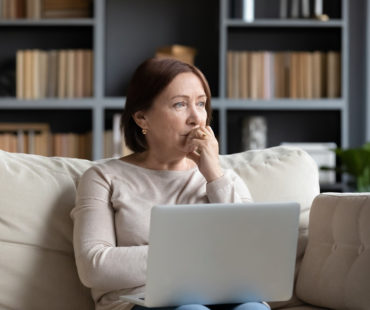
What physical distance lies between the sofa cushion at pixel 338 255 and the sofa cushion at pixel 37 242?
0.62 metres

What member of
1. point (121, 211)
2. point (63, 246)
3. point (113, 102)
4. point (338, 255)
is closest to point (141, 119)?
point (121, 211)

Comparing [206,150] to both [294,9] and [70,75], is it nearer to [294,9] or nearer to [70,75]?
[70,75]

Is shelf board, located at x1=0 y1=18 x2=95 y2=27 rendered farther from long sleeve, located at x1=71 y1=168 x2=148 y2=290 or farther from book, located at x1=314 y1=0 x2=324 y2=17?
long sleeve, located at x1=71 y1=168 x2=148 y2=290

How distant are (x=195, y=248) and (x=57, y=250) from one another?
59 cm

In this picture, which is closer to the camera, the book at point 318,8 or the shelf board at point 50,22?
the shelf board at point 50,22

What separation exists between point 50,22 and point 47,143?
0.71 m

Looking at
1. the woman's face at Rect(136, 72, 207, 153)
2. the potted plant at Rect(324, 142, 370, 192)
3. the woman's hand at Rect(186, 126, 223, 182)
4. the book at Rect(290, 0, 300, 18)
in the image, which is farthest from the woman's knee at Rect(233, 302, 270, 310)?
the book at Rect(290, 0, 300, 18)

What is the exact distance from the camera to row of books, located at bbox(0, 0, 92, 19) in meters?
4.59

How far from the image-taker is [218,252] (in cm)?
165

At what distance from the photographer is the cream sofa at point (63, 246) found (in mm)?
2018

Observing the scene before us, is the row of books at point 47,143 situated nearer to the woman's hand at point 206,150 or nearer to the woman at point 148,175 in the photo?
the woman at point 148,175

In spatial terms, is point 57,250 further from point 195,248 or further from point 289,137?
point 289,137

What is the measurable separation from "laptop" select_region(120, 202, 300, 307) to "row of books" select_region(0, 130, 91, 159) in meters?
2.98

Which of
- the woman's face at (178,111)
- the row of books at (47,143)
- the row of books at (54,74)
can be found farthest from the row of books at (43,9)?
the woman's face at (178,111)
